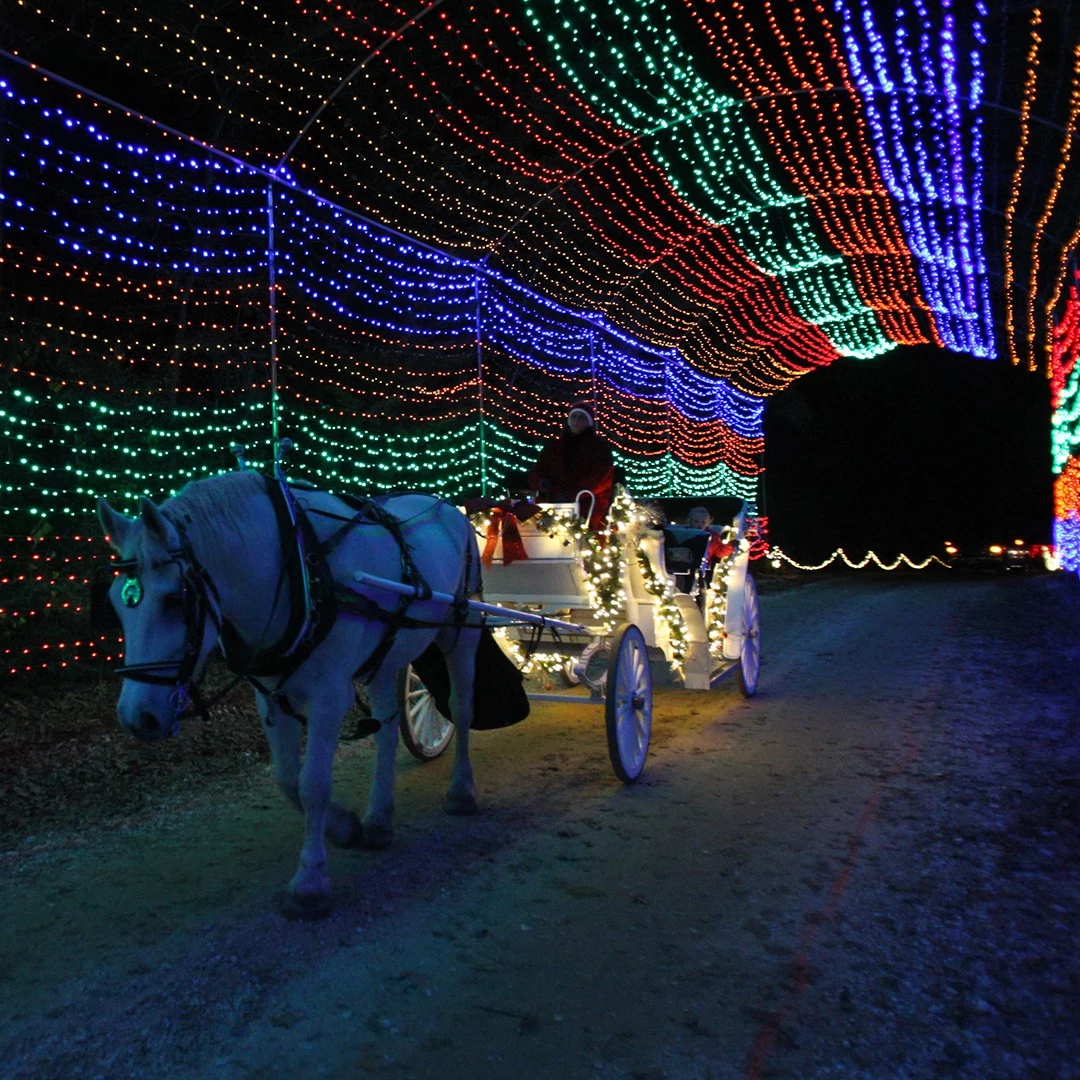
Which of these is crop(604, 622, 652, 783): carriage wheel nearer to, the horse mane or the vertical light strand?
the horse mane

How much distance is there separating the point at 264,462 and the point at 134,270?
3369mm

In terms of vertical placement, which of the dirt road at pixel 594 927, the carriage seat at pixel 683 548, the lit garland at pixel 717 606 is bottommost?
the dirt road at pixel 594 927

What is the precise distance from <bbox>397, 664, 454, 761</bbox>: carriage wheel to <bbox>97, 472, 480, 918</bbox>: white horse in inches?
33.0

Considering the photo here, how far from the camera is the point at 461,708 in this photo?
208 inches

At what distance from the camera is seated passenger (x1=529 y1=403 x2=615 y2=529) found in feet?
22.9

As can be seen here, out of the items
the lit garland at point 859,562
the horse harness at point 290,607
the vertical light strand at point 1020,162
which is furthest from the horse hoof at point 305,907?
the lit garland at point 859,562

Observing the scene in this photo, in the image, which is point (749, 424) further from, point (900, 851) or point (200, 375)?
point (900, 851)

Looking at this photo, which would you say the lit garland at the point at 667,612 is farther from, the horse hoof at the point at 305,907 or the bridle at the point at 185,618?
the bridle at the point at 185,618

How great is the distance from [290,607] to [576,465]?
3712 mm

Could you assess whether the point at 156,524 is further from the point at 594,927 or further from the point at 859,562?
the point at 859,562

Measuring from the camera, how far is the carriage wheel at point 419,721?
5910 mm

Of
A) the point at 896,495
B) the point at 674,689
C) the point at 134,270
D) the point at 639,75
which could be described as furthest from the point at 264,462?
the point at 896,495

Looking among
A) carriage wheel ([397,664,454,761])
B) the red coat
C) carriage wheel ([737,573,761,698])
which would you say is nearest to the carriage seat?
the red coat

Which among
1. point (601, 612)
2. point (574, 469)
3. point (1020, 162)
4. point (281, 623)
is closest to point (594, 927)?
point (281, 623)
